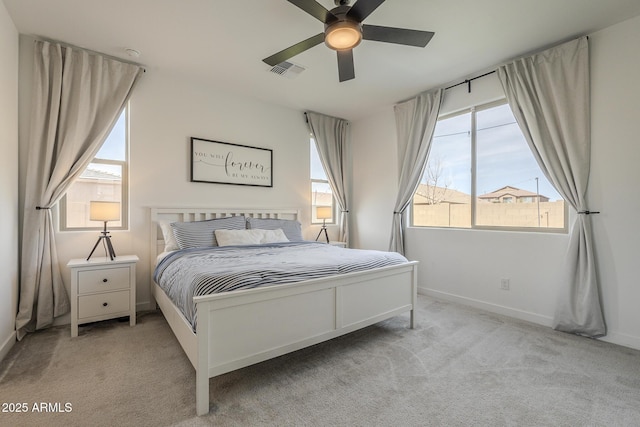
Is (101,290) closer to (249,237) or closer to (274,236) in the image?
(249,237)

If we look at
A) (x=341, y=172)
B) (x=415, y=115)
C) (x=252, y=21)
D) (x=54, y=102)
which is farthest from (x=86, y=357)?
(x=415, y=115)

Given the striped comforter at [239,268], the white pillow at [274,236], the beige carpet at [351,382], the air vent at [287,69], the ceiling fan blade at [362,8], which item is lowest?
the beige carpet at [351,382]

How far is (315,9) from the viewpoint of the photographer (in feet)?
6.14

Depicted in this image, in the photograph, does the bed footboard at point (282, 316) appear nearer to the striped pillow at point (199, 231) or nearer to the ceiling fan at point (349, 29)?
the striped pillow at point (199, 231)

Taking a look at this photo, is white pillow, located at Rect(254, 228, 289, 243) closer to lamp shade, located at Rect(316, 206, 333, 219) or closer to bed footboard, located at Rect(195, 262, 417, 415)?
lamp shade, located at Rect(316, 206, 333, 219)

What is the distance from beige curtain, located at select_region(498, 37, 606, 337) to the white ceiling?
0.22m

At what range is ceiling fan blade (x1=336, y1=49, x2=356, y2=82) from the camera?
7.58 ft

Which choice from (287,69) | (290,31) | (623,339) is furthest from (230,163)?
(623,339)

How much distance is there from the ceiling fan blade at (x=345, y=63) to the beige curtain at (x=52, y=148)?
235 centimetres

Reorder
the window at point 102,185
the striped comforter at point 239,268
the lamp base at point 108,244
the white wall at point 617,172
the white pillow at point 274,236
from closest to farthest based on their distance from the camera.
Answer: the striped comforter at point 239,268
the white wall at point 617,172
the lamp base at point 108,244
the window at point 102,185
the white pillow at point 274,236

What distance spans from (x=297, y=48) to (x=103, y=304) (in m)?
2.80

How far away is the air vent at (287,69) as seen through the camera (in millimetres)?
3066

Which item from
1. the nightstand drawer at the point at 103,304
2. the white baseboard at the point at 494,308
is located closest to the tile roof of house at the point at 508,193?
the white baseboard at the point at 494,308

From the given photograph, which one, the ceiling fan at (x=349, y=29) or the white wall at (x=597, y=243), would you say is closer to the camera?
the ceiling fan at (x=349, y=29)
